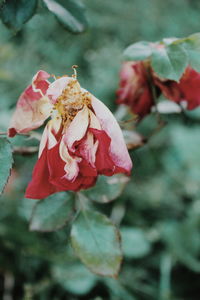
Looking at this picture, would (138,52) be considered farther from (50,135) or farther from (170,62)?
(50,135)

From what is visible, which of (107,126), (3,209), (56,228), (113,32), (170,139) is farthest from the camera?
(113,32)

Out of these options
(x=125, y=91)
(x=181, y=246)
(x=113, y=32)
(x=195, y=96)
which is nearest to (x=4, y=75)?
(x=125, y=91)

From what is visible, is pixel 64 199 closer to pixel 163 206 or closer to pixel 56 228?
pixel 56 228

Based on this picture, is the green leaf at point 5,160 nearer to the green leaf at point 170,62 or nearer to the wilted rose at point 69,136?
the wilted rose at point 69,136

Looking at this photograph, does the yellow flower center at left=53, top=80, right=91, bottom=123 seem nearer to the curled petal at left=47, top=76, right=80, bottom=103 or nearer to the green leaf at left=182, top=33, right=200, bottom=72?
the curled petal at left=47, top=76, right=80, bottom=103

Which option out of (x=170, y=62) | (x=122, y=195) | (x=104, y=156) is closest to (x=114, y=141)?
(x=104, y=156)

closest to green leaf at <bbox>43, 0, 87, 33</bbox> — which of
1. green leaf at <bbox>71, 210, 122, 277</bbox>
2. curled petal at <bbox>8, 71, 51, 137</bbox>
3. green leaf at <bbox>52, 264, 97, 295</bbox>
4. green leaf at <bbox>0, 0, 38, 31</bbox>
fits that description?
green leaf at <bbox>0, 0, 38, 31</bbox>
